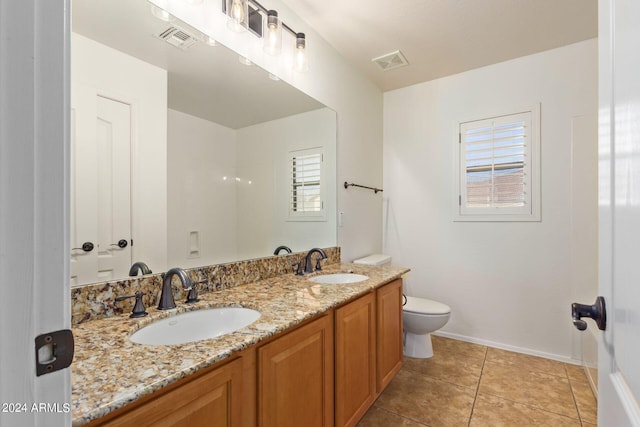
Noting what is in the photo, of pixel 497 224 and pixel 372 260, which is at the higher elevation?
pixel 497 224

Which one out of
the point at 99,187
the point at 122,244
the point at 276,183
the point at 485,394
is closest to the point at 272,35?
the point at 276,183

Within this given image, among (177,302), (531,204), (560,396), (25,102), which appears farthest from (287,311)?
(531,204)

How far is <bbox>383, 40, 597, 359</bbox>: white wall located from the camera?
2264mm

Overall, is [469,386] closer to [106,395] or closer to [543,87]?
[106,395]

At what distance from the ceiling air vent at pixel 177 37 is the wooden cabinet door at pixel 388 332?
5.25 feet

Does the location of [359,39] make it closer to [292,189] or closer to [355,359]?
[292,189]

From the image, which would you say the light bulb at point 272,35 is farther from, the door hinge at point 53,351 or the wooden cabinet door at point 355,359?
the door hinge at point 53,351

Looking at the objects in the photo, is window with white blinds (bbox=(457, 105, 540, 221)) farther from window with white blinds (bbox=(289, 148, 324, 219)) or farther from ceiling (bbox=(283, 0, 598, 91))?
window with white blinds (bbox=(289, 148, 324, 219))

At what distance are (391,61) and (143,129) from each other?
2.15m

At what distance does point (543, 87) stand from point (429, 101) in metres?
0.91

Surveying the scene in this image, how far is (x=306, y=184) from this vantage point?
6.78 feet

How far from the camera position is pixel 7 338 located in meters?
0.34

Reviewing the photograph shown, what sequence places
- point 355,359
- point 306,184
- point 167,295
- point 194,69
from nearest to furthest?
point 167,295
point 194,69
point 355,359
point 306,184

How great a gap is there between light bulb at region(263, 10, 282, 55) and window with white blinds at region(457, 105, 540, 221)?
189 cm
